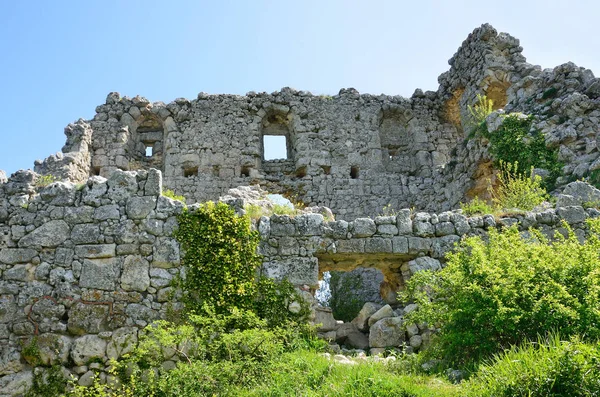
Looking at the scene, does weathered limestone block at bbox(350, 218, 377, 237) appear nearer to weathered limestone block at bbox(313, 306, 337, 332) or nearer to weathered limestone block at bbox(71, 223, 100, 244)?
→ weathered limestone block at bbox(313, 306, 337, 332)

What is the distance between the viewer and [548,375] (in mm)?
4590

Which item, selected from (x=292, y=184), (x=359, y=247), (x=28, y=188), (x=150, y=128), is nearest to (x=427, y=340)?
(x=359, y=247)

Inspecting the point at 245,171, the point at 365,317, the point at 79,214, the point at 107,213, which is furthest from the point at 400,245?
the point at 245,171

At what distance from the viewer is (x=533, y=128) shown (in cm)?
1181

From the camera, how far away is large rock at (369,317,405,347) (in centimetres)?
770

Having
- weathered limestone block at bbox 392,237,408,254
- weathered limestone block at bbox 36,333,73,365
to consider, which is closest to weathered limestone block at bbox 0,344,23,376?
weathered limestone block at bbox 36,333,73,365

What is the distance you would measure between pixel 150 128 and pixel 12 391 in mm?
10732

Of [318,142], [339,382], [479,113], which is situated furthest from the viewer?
[318,142]

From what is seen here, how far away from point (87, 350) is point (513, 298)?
5507 millimetres

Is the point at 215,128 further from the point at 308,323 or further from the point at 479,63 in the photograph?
the point at 308,323

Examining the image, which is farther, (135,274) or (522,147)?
(522,147)

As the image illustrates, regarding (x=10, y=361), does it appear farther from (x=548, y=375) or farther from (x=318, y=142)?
(x=318, y=142)

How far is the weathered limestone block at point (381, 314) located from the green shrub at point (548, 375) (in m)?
3.00

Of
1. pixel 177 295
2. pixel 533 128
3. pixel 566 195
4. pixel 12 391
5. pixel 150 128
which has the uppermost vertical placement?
pixel 150 128
